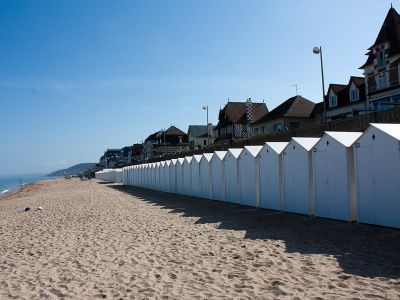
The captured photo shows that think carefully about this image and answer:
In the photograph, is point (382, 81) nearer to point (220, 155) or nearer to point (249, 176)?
point (220, 155)

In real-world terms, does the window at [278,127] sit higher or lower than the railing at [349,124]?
higher

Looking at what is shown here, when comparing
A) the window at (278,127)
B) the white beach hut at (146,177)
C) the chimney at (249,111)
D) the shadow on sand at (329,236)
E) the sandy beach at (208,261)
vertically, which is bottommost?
the sandy beach at (208,261)

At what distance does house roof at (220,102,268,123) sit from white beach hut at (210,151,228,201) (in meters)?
34.4

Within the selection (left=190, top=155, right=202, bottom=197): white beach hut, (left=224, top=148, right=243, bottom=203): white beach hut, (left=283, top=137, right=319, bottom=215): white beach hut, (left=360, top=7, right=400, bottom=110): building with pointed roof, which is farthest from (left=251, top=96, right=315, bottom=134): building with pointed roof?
(left=283, top=137, right=319, bottom=215): white beach hut

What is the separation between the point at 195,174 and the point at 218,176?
316 cm

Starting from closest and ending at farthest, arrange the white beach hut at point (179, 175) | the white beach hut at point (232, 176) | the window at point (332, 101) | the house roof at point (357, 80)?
the white beach hut at point (232, 176) < the white beach hut at point (179, 175) < the house roof at point (357, 80) < the window at point (332, 101)

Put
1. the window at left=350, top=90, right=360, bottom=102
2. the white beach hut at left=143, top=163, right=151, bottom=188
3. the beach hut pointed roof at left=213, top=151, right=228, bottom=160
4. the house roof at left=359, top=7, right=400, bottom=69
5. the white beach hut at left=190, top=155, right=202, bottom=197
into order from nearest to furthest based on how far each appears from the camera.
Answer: the beach hut pointed roof at left=213, top=151, right=228, bottom=160
the white beach hut at left=190, top=155, right=202, bottom=197
the house roof at left=359, top=7, right=400, bottom=69
the white beach hut at left=143, top=163, right=151, bottom=188
the window at left=350, top=90, right=360, bottom=102

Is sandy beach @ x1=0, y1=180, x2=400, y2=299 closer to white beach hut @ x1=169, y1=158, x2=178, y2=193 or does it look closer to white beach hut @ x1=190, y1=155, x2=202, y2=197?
white beach hut @ x1=190, y1=155, x2=202, y2=197

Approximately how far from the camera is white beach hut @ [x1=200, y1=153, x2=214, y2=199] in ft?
60.7

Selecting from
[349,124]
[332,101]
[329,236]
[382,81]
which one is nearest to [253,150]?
[349,124]

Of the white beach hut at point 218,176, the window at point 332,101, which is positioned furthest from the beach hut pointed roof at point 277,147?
the window at point 332,101

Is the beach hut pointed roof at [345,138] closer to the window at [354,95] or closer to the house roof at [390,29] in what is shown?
the house roof at [390,29]

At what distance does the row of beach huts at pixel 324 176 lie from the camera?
884 cm

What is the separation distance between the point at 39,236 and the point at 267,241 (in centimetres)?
637
